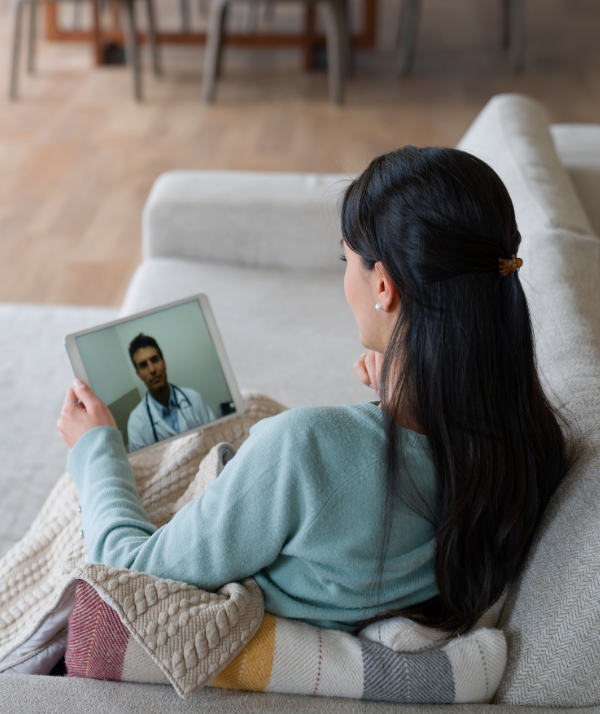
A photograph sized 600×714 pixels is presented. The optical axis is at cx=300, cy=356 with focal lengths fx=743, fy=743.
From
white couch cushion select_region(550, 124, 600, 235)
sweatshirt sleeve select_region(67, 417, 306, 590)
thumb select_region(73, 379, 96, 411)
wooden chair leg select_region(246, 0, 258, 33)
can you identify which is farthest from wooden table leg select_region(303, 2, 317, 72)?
sweatshirt sleeve select_region(67, 417, 306, 590)

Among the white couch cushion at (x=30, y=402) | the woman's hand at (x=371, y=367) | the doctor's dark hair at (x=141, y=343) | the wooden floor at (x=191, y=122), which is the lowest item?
the white couch cushion at (x=30, y=402)

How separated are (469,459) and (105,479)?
431 mm

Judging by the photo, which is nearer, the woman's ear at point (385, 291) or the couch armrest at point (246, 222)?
the woman's ear at point (385, 291)

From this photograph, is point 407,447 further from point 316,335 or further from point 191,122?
point 191,122

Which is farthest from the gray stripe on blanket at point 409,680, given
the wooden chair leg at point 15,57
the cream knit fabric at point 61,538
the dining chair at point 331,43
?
the wooden chair leg at point 15,57

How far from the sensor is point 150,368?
104 cm

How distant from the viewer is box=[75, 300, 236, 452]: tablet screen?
1.02m

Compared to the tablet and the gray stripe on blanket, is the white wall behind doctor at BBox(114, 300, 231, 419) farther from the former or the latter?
the gray stripe on blanket

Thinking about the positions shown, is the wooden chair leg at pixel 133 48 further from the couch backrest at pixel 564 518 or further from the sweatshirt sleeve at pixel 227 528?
Result: the sweatshirt sleeve at pixel 227 528

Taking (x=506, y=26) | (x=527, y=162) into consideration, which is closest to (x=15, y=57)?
(x=506, y=26)

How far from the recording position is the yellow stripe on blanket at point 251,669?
0.72 metres

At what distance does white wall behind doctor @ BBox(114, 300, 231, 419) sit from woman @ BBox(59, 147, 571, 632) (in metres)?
0.33

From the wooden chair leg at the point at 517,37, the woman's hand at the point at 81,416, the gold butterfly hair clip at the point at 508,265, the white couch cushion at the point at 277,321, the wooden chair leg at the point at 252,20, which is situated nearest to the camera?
the gold butterfly hair clip at the point at 508,265

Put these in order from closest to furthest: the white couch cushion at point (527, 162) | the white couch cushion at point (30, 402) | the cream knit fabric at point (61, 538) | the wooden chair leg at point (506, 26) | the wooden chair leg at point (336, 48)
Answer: the cream knit fabric at point (61, 538) < the white couch cushion at point (527, 162) < the white couch cushion at point (30, 402) < the wooden chair leg at point (336, 48) < the wooden chair leg at point (506, 26)
